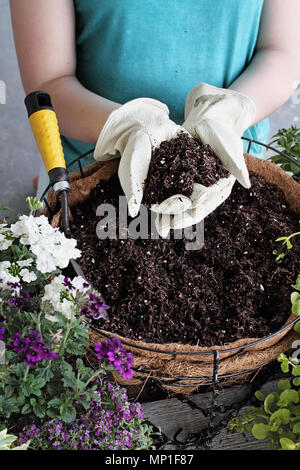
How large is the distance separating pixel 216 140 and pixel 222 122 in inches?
2.4

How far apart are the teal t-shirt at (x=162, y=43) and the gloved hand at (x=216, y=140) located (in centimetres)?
18

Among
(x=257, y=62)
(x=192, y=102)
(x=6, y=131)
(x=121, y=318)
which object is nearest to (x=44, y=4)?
(x=192, y=102)

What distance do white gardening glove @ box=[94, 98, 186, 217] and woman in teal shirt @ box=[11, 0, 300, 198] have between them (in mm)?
127

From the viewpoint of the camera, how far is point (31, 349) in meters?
0.48

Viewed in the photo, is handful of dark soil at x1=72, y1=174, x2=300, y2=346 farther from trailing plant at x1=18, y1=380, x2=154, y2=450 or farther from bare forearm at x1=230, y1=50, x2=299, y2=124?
bare forearm at x1=230, y1=50, x2=299, y2=124

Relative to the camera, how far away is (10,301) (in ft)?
1.72

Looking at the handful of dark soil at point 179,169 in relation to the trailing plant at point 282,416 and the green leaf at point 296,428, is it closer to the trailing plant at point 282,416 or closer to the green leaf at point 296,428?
the trailing plant at point 282,416

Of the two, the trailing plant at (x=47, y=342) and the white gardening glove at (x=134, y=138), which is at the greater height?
the white gardening glove at (x=134, y=138)

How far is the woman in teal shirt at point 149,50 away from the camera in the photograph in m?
0.93

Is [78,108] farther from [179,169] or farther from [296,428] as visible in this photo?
[296,428]

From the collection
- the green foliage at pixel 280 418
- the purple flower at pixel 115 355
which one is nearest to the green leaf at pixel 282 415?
the green foliage at pixel 280 418

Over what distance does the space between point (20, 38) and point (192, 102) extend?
406mm

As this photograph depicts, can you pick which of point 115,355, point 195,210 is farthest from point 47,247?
point 195,210

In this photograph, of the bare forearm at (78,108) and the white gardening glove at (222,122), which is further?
the bare forearm at (78,108)
